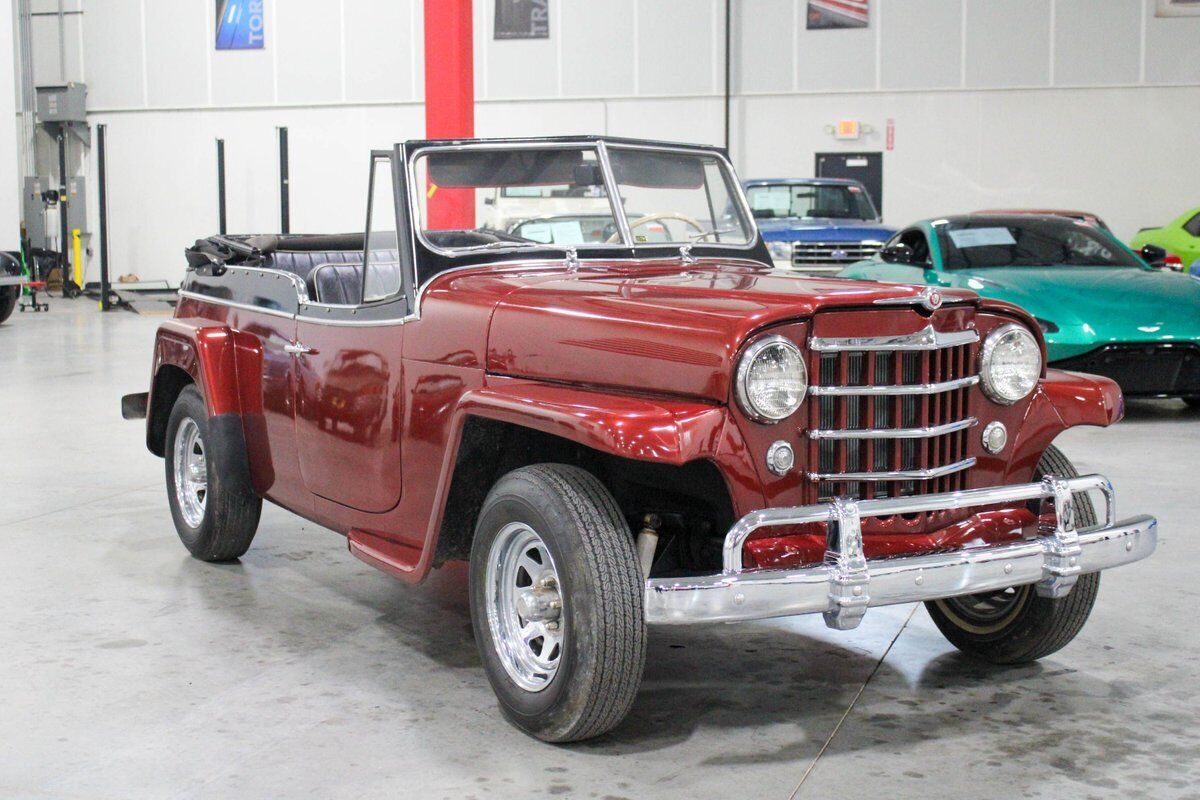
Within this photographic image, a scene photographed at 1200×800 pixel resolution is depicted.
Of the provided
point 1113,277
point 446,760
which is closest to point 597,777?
point 446,760

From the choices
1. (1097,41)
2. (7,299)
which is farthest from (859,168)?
(7,299)

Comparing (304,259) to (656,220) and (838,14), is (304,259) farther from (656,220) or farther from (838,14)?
(838,14)

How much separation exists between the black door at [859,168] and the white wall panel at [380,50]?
6408 millimetres

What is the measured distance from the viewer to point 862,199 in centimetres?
1417

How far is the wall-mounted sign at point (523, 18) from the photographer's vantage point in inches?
789

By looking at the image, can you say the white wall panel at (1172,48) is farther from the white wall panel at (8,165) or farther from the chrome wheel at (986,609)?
the chrome wheel at (986,609)

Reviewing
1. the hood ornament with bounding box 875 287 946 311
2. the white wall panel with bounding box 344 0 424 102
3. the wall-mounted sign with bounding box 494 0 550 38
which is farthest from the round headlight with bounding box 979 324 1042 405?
the white wall panel with bounding box 344 0 424 102

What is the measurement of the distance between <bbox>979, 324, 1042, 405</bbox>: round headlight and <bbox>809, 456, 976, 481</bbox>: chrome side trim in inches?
7.8

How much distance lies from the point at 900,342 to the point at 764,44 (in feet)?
56.1

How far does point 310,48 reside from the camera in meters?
20.9

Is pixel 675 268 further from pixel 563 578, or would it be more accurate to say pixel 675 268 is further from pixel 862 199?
pixel 862 199

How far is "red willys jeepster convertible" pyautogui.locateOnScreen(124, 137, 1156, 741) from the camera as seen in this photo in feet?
9.82

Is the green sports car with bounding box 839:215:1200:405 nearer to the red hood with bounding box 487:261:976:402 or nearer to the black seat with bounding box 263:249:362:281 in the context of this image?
the black seat with bounding box 263:249:362:281

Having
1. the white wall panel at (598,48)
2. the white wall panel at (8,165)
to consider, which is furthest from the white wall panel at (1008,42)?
the white wall panel at (8,165)
